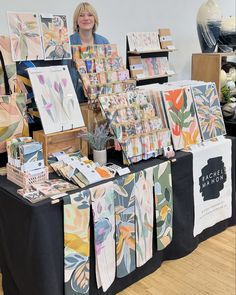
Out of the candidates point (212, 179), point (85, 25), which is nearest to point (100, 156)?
point (212, 179)

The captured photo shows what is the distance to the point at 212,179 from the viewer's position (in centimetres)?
256

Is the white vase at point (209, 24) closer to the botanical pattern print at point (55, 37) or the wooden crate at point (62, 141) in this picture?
the botanical pattern print at point (55, 37)

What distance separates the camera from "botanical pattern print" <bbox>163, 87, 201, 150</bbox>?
7.68 ft

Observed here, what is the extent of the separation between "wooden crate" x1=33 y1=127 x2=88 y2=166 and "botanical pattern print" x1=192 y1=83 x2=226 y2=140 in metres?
0.85

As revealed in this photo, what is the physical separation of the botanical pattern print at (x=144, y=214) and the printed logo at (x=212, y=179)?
495 millimetres

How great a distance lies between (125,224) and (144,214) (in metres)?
0.15

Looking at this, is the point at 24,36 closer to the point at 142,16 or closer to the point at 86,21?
the point at 86,21

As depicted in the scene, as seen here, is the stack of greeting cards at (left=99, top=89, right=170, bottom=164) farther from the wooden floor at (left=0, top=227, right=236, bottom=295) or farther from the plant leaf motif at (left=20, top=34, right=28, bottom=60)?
the wooden floor at (left=0, top=227, right=236, bottom=295)

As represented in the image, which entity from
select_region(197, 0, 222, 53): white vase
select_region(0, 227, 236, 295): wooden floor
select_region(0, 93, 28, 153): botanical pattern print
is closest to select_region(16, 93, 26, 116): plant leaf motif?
select_region(0, 93, 28, 153): botanical pattern print

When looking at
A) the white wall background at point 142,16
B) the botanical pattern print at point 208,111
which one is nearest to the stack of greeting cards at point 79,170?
the botanical pattern print at point 208,111

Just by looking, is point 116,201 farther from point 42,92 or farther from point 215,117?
point 215,117

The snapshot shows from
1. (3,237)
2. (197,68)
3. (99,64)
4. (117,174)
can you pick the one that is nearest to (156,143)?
(117,174)

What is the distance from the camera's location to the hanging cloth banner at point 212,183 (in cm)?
245

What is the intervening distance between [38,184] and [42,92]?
1.64 ft
